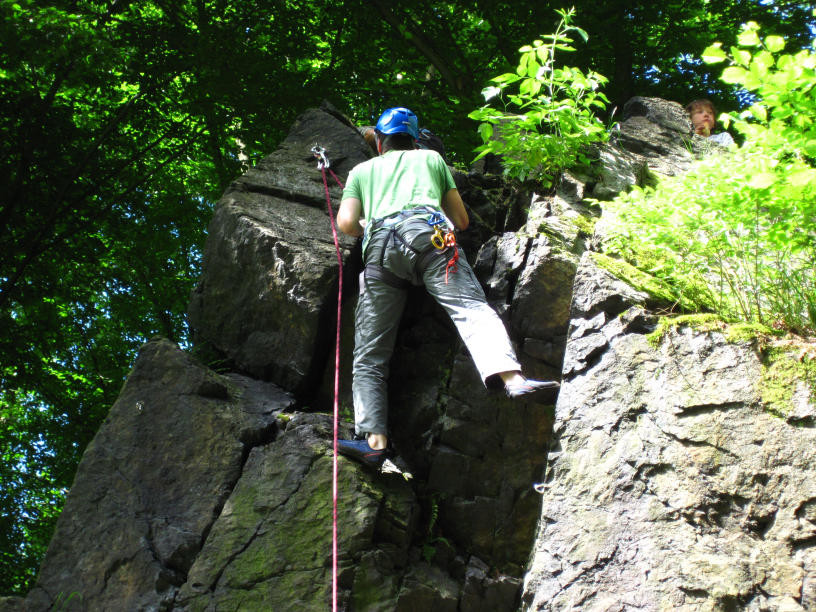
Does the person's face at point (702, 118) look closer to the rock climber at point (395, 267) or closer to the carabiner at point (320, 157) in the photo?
the rock climber at point (395, 267)

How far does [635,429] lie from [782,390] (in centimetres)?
73

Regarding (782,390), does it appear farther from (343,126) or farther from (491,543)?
(343,126)

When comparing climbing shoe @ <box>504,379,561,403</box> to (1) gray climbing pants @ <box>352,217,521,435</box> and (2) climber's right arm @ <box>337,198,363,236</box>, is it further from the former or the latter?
(2) climber's right arm @ <box>337,198,363,236</box>

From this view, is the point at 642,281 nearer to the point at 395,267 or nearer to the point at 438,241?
the point at 438,241

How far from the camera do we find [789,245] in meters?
3.37

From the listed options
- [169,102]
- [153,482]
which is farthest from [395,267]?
[169,102]

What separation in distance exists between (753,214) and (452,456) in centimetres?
245

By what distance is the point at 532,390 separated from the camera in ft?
12.0

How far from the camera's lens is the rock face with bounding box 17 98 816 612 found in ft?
10.4

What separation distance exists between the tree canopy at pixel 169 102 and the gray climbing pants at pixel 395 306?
4.36 metres

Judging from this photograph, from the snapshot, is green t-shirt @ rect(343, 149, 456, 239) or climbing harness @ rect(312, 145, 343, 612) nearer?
climbing harness @ rect(312, 145, 343, 612)

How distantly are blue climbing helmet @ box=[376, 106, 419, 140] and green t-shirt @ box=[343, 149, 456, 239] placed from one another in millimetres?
275

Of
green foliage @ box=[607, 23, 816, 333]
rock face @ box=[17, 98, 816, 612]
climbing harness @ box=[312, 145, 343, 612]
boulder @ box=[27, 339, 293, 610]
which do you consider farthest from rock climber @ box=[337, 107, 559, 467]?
green foliage @ box=[607, 23, 816, 333]

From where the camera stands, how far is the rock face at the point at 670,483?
2.99 meters
